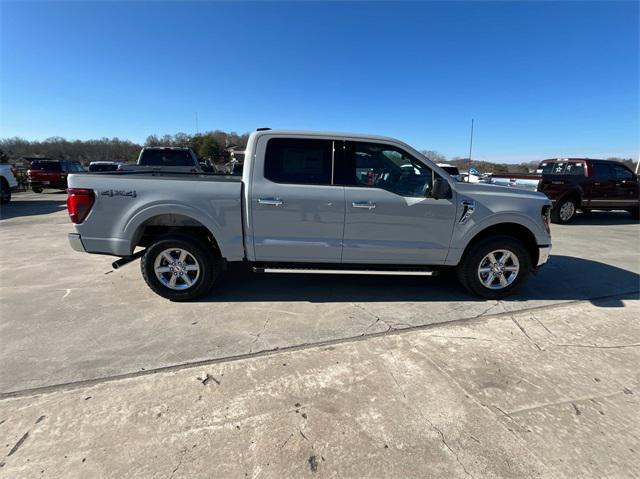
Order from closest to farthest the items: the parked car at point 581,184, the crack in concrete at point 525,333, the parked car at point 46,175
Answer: the crack in concrete at point 525,333, the parked car at point 581,184, the parked car at point 46,175

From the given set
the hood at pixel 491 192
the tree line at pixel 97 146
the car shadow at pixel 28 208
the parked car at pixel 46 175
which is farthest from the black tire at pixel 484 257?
the tree line at pixel 97 146

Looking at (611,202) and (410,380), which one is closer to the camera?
(410,380)

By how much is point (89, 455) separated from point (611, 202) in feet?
44.7

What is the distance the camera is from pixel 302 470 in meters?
1.86

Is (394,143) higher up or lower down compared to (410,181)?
higher up

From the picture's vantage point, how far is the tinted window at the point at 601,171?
32.8ft

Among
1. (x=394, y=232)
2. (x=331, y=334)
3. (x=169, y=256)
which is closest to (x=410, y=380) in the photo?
(x=331, y=334)

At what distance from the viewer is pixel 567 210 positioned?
32.6ft

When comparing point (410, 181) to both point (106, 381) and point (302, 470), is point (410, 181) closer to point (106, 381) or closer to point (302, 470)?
point (302, 470)

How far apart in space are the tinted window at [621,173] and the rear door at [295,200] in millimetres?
11113

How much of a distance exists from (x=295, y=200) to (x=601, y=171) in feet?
36.2

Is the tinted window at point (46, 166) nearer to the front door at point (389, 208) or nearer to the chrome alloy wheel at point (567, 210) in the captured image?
the front door at point (389, 208)

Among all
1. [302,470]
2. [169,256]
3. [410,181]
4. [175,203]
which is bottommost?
[302,470]

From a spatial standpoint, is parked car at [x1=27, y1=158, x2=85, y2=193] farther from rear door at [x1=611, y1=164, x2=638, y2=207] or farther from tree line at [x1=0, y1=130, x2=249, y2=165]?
tree line at [x1=0, y1=130, x2=249, y2=165]
